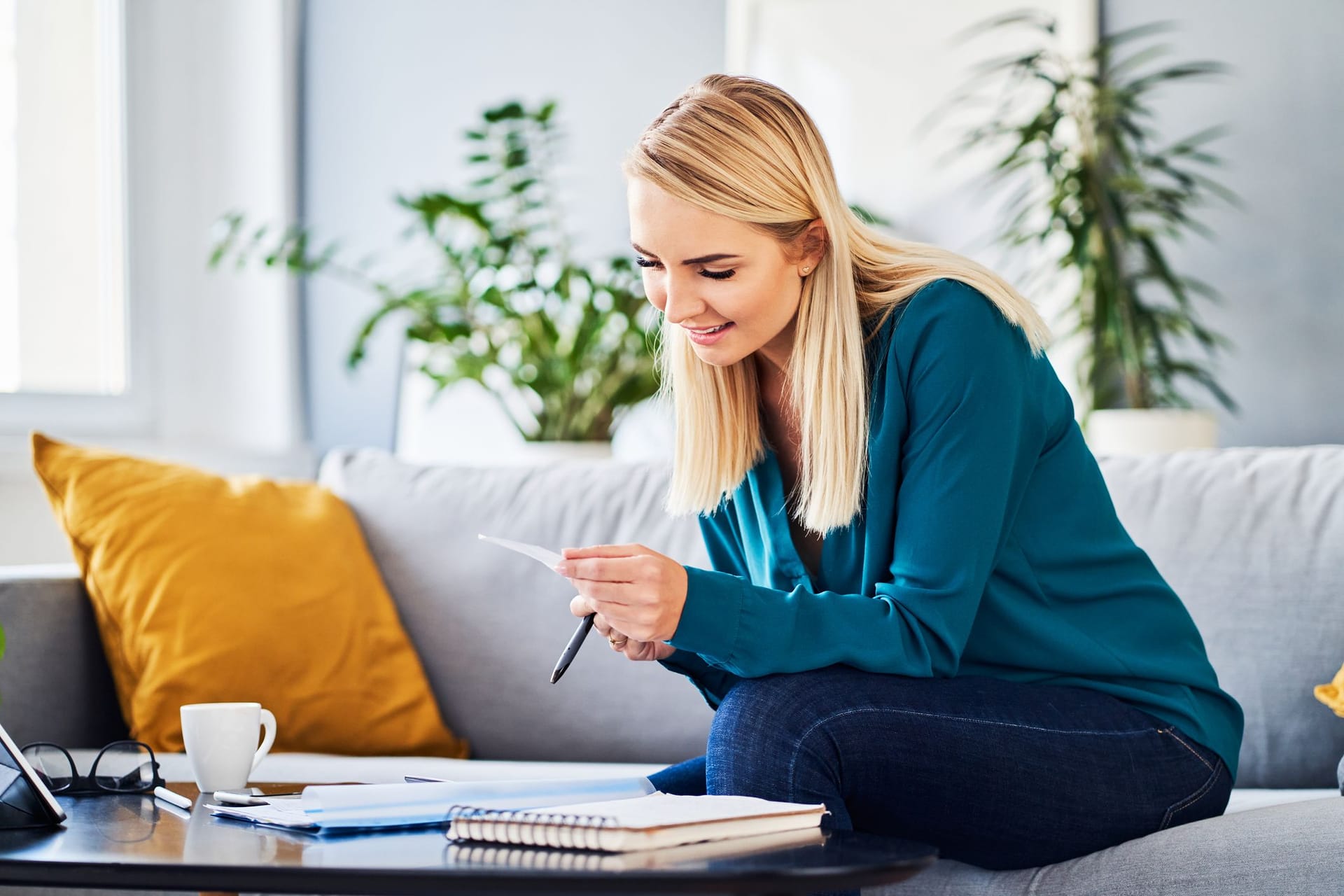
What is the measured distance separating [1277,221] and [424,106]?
6.01 feet

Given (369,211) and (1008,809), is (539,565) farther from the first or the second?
(369,211)

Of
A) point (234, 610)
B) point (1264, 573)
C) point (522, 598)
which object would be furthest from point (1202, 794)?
point (234, 610)

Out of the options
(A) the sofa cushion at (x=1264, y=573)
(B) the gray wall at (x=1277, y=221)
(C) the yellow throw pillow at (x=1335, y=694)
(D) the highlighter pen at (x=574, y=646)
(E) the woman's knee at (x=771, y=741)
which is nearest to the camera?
(E) the woman's knee at (x=771, y=741)

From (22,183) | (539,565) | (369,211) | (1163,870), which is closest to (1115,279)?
(539,565)

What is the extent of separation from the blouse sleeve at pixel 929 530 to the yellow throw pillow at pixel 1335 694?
0.54 metres

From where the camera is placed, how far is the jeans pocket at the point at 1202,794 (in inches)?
48.4

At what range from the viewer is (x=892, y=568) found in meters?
1.24

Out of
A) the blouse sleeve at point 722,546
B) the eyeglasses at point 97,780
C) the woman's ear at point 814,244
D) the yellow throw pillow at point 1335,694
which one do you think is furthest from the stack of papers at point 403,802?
the yellow throw pillow at point 1335,694

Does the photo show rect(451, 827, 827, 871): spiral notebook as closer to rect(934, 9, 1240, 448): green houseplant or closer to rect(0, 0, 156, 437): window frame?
rect(934, 9, 1240, 448): green houseplant

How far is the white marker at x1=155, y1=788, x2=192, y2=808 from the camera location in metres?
1.16

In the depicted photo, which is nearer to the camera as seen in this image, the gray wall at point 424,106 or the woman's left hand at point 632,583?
the woman's left hand at point 632,583

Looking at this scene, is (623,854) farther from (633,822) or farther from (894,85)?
(894,85)

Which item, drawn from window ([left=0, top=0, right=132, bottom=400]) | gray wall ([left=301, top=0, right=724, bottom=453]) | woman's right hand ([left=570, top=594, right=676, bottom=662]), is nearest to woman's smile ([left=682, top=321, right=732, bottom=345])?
woman's right hand ([left=570, top=594, right=676, bottom=662])

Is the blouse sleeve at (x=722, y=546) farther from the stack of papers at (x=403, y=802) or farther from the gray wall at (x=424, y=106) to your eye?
the gray wall at (x=424, y=106)
